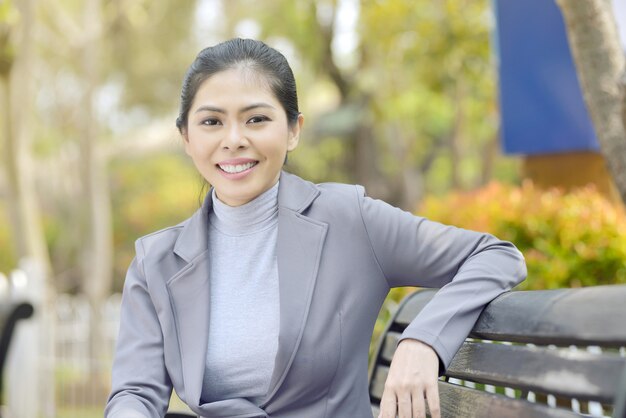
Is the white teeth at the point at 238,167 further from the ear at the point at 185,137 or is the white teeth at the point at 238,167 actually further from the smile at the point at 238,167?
the ear at the point at 185,137

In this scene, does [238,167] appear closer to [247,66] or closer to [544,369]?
[247,66]

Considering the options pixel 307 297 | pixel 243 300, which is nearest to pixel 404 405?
pixel 307 297

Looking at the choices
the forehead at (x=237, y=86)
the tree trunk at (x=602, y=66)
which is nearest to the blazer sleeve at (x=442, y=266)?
the forehead at (x=237, y=86)

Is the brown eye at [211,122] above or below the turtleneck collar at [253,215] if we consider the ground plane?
above

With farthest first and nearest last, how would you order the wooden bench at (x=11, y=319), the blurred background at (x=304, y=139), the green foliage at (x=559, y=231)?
the blurred background at (x=304, y=139) → the green foliage at (x=559, y=231) → the wooden bench at (x=11, y=319)

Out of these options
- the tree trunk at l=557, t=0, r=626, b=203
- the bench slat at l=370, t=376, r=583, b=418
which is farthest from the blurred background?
the tree trunk at l=557, t=0, r=626, b=203

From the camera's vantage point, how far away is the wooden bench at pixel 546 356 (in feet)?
4.49

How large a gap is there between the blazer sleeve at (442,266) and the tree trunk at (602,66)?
1592mm

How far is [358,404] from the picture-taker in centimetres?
218

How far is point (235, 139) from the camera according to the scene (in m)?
2.18

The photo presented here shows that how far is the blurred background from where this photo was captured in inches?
230

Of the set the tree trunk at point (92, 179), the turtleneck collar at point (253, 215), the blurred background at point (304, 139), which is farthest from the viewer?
the tree trunk at point (92, 179)

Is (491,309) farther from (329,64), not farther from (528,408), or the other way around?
(329,64)

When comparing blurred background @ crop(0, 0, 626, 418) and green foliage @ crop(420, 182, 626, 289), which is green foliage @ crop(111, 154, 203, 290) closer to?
blurred background @ crop(0, 0, 626, 418)
